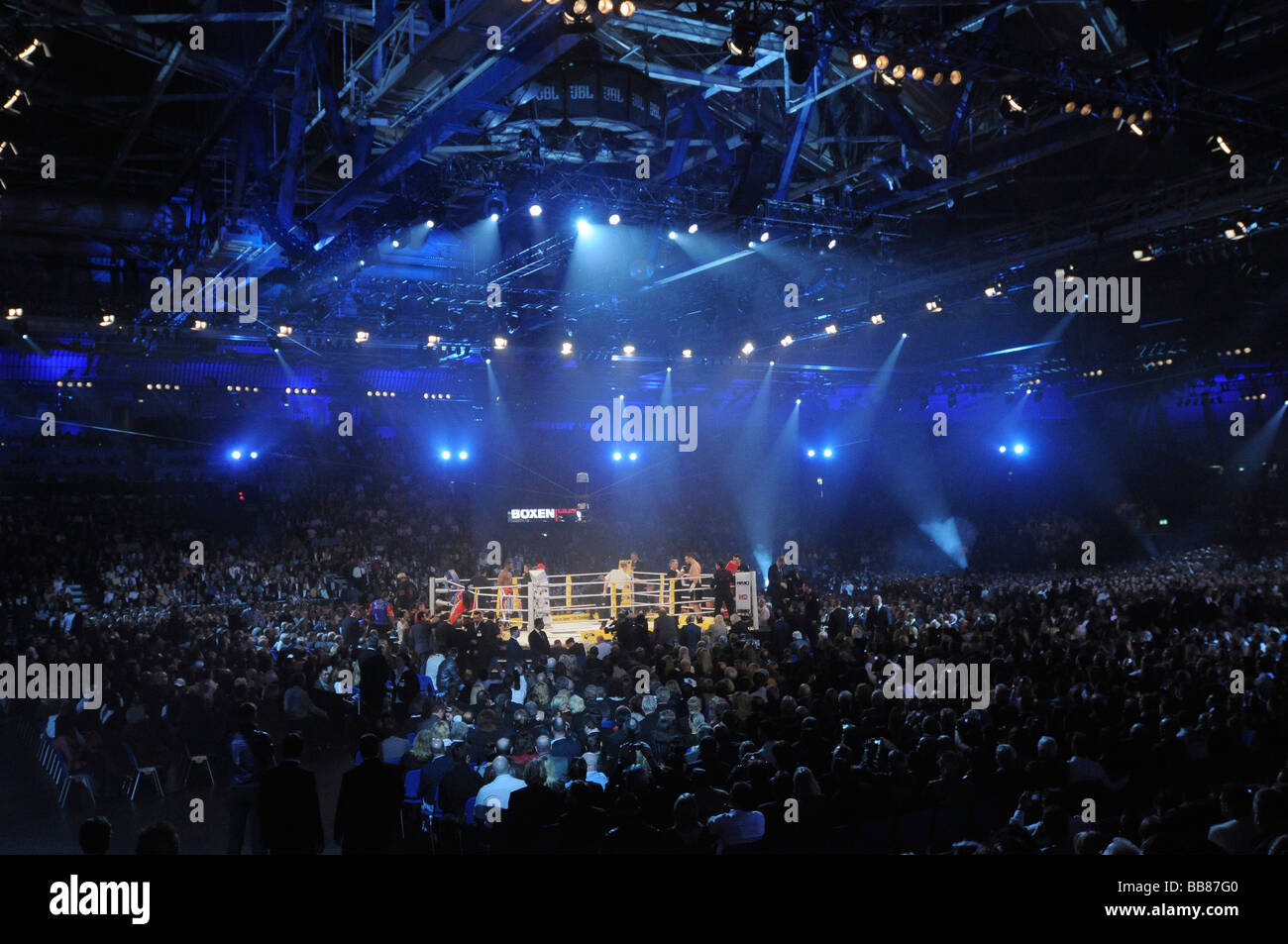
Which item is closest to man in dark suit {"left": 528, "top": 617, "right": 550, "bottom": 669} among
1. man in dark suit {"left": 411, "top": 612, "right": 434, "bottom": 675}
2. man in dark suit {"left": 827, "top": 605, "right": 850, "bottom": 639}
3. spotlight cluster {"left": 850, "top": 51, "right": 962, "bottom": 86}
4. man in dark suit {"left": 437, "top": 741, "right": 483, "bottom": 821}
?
man in dark suit {"left": 411, "top": 612, "right": 434, "bottom": 675}

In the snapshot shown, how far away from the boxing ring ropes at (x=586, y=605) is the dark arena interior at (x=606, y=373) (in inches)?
7.1

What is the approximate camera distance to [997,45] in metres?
8.59

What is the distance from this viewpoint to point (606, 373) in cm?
2945

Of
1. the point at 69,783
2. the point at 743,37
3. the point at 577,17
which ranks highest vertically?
A: the point at 743,37

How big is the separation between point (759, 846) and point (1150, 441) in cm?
2949

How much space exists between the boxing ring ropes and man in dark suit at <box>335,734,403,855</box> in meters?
11.5

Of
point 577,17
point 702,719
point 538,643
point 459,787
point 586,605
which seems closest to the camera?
point 577,17

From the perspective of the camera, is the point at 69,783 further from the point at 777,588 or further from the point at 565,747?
the point at 777,588

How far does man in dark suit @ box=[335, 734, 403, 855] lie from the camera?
543 cm

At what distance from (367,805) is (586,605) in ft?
46.9

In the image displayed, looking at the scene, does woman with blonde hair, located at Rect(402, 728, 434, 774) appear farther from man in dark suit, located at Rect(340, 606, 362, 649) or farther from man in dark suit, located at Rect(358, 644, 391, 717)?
man in dark suit, located at Rect(340, 606, 362, 649)

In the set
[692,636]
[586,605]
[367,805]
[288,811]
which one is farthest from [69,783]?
[586,605]

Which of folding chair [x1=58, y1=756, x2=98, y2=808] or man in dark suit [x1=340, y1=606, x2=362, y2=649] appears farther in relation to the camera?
man in dark suit [x1=340, y1=606, x2=362, y2=649]

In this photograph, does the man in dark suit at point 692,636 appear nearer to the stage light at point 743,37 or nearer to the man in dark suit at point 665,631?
the man in dark suit at point 665,631
